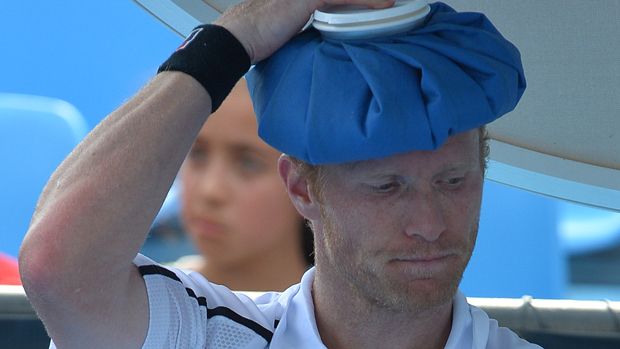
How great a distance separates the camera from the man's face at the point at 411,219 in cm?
157

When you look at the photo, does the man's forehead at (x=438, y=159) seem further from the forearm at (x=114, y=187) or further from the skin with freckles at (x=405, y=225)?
the forearm at (x=114, y=187)

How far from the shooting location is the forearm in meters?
1.49

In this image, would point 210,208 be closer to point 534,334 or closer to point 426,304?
point 534,334

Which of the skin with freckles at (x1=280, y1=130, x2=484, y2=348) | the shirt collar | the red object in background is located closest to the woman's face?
the red object in background

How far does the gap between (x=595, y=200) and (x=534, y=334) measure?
34 centimetres

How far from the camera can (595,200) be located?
197 cm

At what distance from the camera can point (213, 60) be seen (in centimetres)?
159

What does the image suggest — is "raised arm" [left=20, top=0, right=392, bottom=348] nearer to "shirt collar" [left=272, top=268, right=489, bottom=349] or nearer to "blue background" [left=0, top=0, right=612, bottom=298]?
"shirt collar" [left=272, top=268, right=489, bottom=349]

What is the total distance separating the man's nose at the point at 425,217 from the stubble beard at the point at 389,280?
5 cm

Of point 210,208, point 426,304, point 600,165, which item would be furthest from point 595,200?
point 210,208

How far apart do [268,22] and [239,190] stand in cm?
168

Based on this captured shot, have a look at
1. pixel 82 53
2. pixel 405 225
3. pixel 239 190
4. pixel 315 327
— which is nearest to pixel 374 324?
pixel 315 327

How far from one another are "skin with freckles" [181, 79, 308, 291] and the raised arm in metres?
1.66

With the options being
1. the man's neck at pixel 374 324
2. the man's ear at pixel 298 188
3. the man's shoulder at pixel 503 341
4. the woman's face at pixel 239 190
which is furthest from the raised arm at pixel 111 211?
the woman's face at pixel 239 190
